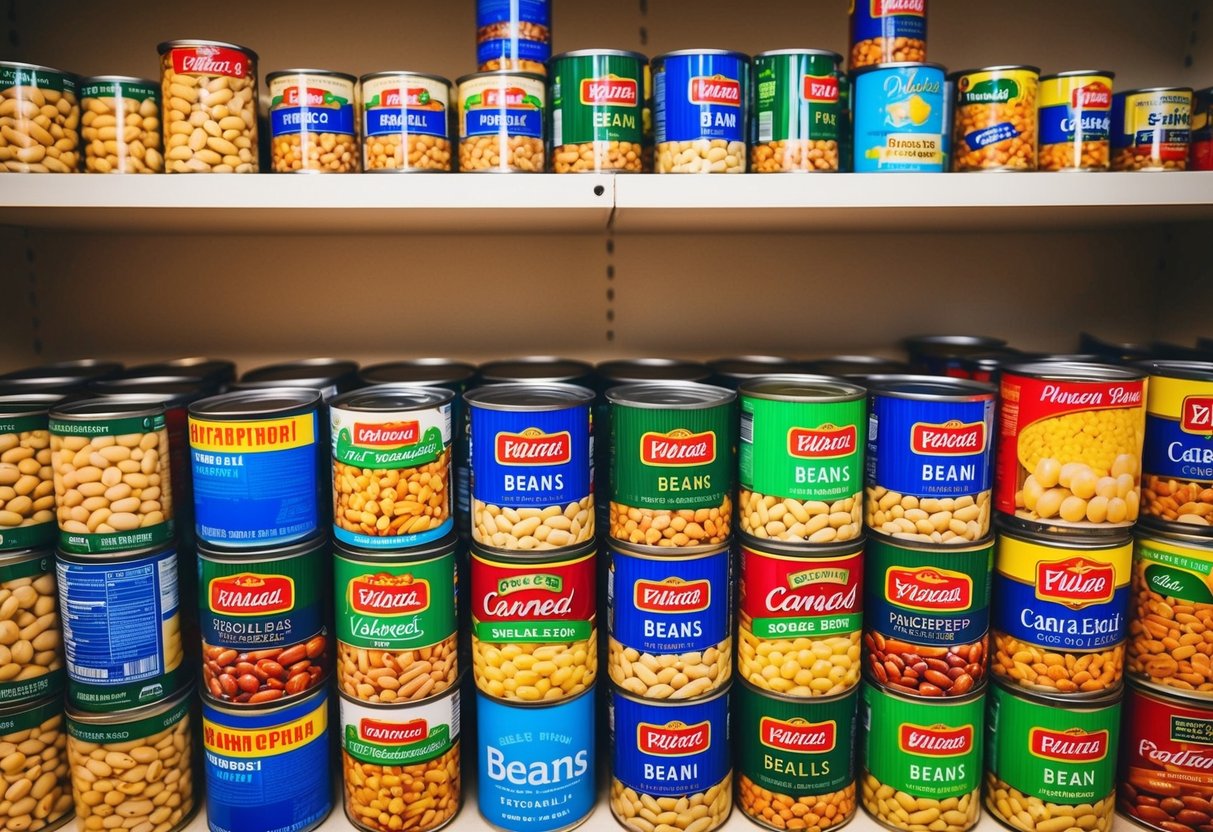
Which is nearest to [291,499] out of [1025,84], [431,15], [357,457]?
[357,457]

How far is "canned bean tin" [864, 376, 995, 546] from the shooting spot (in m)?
1.11

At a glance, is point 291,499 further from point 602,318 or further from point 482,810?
point 602,318

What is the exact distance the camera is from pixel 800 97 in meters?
1.15

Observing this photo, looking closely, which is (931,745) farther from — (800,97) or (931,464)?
(800,97)

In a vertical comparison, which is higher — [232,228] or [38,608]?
[232,228]

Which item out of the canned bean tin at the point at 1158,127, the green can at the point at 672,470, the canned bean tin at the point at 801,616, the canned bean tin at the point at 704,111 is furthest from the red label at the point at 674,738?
the canned bean tin at the point at 1158,127

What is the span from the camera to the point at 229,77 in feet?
3.72

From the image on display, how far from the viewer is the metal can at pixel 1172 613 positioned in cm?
115

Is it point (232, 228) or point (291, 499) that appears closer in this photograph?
point (291, 499)

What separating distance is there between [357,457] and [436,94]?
1.71 feet

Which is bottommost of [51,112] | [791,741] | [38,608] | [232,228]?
[791,741]

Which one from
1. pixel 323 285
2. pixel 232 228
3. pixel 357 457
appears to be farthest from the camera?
pixel 323 285

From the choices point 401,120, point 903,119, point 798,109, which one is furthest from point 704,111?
point 401,120

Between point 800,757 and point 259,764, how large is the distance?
0.76m
